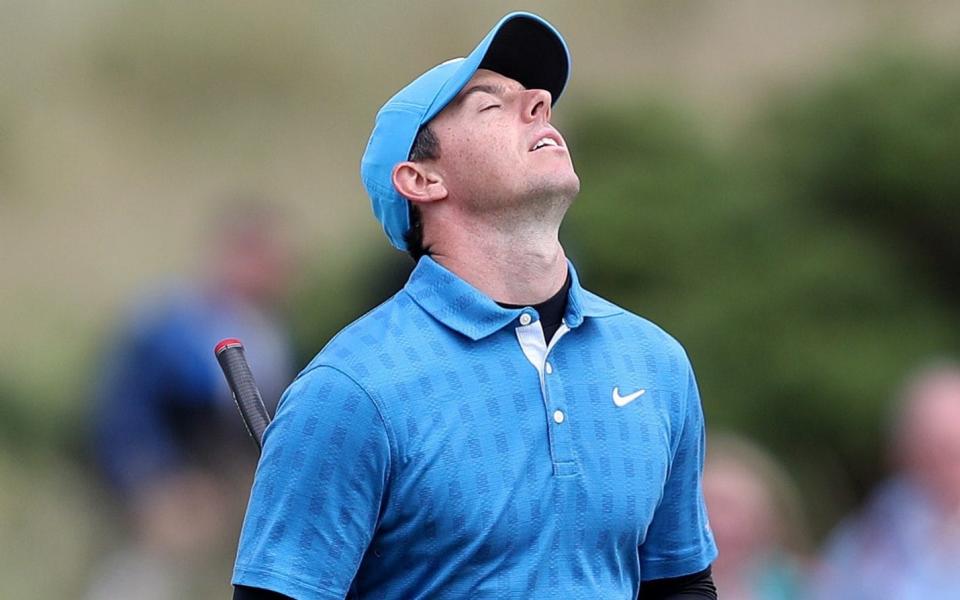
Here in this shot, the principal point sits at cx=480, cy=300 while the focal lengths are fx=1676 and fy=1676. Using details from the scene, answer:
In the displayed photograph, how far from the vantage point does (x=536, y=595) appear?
7.82ft

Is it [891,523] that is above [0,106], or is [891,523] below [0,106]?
above

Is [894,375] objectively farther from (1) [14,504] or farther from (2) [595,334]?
(2) [595,334]

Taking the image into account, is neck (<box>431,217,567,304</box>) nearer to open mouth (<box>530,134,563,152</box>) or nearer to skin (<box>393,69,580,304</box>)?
skin (<box>393,69,580,304</box>)

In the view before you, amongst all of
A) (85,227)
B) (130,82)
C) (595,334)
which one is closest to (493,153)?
(595,334)

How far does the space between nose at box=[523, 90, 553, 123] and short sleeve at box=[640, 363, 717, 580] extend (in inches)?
18.6

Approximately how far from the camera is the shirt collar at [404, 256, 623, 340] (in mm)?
2473

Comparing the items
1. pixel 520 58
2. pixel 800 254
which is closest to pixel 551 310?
pixel 520 58

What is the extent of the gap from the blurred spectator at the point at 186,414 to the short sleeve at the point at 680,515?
10.1 ft

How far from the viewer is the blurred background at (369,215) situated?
602 cm

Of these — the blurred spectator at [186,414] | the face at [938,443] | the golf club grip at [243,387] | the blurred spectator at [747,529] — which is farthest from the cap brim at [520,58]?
the blurred spectator at [186,414]

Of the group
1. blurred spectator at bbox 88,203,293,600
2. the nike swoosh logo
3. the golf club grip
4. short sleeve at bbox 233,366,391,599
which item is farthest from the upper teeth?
blurred spectator at bbox 88,203,293,600

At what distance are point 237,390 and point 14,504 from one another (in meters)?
4.54

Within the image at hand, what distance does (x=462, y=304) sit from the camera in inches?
98.1

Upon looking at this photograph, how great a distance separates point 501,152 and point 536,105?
0.13m
